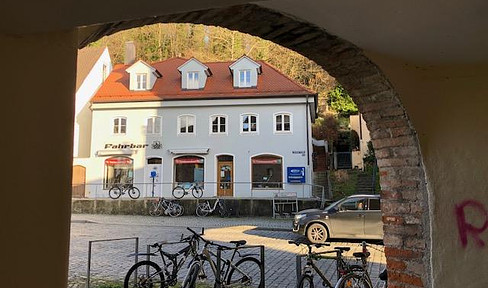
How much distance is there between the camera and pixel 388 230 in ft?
12.1

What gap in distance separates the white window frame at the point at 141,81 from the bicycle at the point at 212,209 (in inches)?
398

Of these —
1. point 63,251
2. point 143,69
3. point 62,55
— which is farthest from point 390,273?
point 143,69

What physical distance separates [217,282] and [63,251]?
539cm

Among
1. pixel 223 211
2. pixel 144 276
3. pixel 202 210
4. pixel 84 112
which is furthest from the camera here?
pixel 84 112

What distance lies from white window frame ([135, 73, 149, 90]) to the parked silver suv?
18050 millimetres

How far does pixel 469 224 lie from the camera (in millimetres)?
3320

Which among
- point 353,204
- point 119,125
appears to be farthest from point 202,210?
point 353,204

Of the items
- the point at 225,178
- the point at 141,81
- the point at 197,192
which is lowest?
the point at 197,192

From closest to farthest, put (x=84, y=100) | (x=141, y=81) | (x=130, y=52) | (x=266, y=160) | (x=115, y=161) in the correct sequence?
(x=266, y=160) → (x=115, y=161) → (x=141, y=81) → (x=84, y=100) → (x=130, y=52)

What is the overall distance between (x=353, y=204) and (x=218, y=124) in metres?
14.6

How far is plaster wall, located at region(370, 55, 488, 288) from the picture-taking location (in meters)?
3.30

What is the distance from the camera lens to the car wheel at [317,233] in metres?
13.0

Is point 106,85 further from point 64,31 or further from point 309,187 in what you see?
point 64,31

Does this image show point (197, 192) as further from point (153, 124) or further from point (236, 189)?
point (153, 124)
